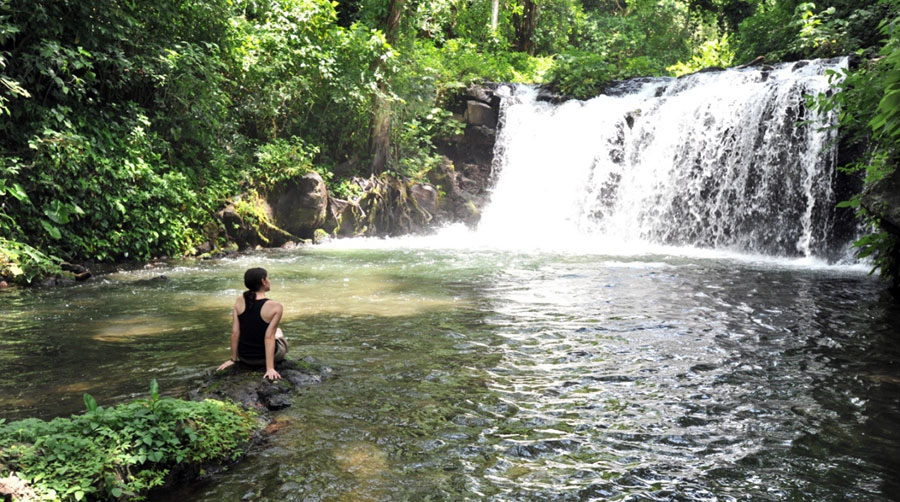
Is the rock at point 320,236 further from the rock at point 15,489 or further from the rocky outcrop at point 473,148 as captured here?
the rock at point 15,489

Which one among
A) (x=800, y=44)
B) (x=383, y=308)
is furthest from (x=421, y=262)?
(x=800, y=44)

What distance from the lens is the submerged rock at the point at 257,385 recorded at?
4.71 m

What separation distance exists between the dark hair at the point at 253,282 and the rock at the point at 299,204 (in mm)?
12084

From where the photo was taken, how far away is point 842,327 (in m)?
7.25

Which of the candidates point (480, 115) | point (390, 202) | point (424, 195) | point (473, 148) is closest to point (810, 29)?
point (480, 115)

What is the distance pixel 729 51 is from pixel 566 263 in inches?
847

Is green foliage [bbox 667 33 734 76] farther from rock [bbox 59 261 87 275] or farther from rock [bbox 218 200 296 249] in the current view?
rock [bbox 59 261 87 275]

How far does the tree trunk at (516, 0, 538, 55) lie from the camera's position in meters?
34.5

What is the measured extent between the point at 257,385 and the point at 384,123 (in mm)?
16243

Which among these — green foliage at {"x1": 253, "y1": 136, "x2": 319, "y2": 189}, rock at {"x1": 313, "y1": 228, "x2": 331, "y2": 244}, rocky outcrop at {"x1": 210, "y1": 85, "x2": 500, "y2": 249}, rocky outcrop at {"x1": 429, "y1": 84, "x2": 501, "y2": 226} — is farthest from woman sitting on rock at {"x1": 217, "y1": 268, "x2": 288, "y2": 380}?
rocky outcrop at {"x1": 429, "y1": 84, "x2": 501, "y2": 226}

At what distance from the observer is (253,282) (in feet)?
16.9

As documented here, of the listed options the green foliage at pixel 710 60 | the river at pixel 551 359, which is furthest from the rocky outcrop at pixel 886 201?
the green foliage at pixel 710 60

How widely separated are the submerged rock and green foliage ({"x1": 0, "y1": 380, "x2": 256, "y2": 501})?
57cm

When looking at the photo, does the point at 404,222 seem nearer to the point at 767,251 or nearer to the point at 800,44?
the point at 767,251
